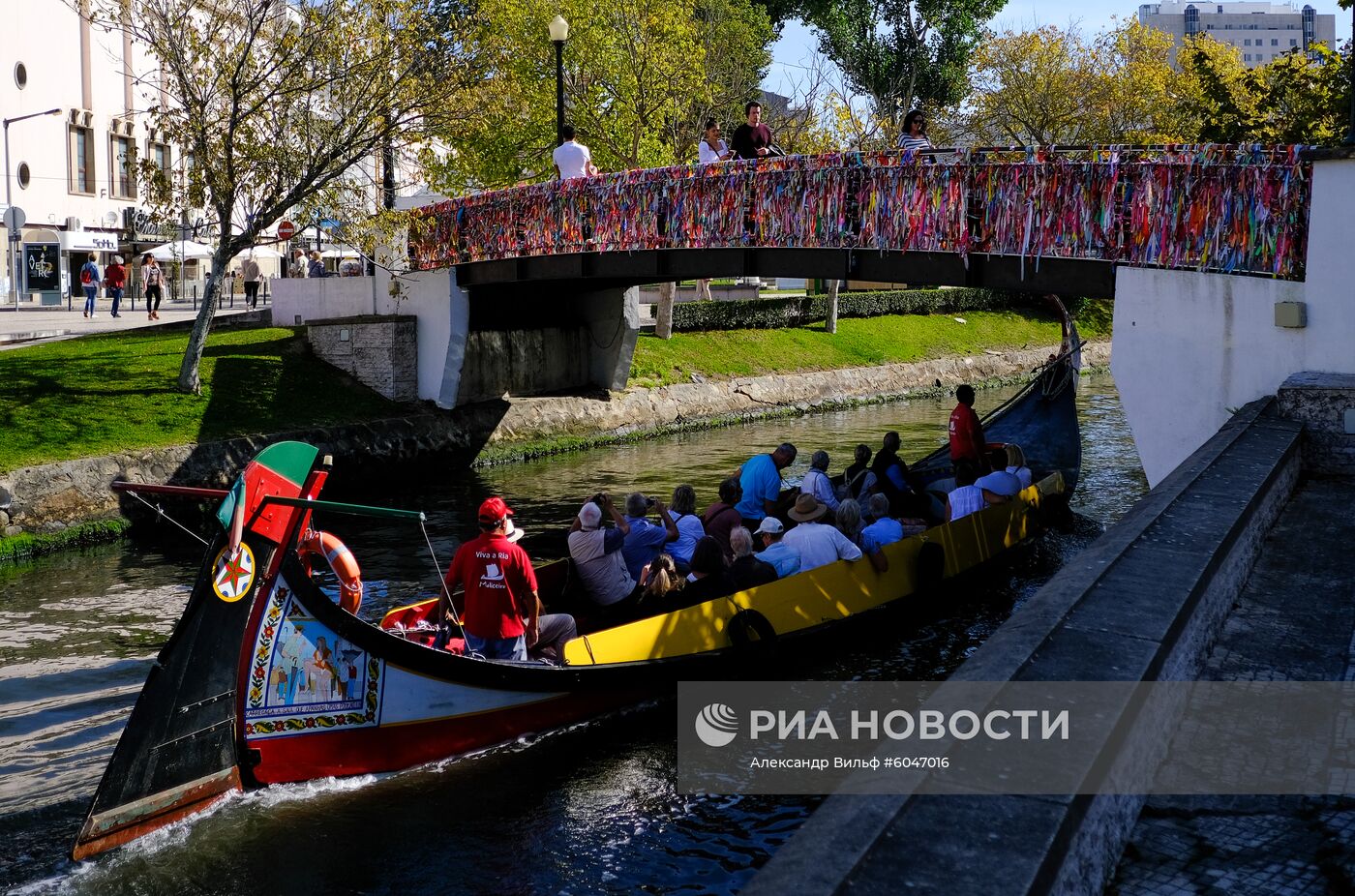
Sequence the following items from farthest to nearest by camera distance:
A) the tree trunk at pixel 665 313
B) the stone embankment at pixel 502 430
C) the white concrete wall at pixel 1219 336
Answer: the tree trunk at pixel 665 313
the stone embankment at pixel 502 430
the white concrete wall at pixel 1219 336

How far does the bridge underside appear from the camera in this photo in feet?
49.4

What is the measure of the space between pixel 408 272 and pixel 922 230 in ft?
43.5

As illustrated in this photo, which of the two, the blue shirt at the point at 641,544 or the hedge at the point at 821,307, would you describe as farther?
the hedge at the point at 821,307

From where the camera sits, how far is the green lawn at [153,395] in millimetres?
20000

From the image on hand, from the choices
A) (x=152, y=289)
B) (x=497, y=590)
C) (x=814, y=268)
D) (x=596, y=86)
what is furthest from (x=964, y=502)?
(x=152, y=289)

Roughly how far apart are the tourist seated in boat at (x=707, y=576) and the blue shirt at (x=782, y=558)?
45 cm

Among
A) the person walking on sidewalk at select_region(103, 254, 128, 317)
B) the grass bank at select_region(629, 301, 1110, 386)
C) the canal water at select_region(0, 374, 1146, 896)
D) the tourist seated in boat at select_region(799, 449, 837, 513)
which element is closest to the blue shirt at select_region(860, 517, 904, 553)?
the tourist seated in boat at select_region(799, 449, 837, 513)

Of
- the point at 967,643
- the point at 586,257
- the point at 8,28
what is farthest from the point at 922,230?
the point at 8,28

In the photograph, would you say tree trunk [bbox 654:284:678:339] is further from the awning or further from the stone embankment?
the awning

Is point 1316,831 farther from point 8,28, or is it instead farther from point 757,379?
point 8,28

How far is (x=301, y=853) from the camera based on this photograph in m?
8.66

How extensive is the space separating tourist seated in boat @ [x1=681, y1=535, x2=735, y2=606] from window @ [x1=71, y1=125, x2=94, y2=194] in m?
35.6

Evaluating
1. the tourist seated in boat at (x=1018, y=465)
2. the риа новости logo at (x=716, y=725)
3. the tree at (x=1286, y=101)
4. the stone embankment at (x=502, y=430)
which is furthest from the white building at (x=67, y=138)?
the риа новости logo at (x=716, y=725)

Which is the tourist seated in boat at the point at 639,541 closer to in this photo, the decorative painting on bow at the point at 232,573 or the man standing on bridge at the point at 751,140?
the decorative painting on bow at the point at 232,573
